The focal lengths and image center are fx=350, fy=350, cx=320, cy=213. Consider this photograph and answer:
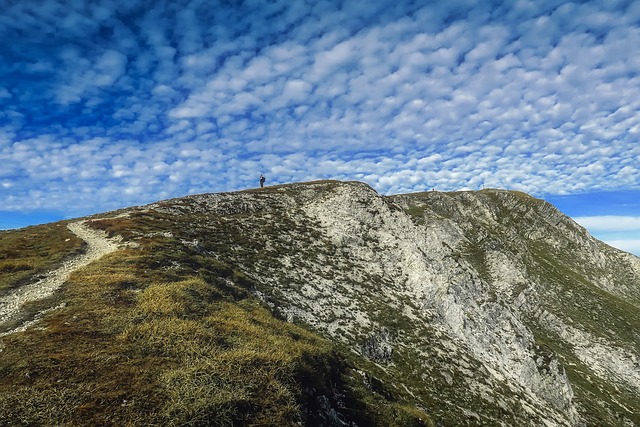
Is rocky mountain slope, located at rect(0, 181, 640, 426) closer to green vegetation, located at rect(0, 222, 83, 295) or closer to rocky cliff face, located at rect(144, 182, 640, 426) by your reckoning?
rocky cliff face, located at rect(144, 182, 640, 426)

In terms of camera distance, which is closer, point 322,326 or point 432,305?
point 322,326

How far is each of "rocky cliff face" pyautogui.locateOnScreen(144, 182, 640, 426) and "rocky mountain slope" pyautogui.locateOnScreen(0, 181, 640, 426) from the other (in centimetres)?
27

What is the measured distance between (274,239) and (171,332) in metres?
32.5

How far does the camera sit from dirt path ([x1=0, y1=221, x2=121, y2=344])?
2250cm

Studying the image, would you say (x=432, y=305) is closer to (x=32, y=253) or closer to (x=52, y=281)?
(x=52, y=281)

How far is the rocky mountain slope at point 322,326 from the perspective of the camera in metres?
16.9

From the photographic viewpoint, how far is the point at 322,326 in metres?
37.6

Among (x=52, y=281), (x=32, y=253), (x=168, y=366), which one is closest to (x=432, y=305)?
(x=168, y=366)

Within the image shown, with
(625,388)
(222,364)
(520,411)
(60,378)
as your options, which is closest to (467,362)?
(520,411)

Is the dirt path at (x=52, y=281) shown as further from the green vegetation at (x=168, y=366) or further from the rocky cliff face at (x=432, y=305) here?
the rocky cliff face at (x=432, y=305)

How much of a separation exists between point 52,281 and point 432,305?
45146 mm

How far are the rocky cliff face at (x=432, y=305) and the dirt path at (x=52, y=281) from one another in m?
9.26

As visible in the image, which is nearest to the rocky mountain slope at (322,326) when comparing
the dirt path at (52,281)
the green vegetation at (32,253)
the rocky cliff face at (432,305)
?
the rocky cliff face at (432,305)

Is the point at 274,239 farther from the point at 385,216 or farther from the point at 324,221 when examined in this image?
the point at 385,216
